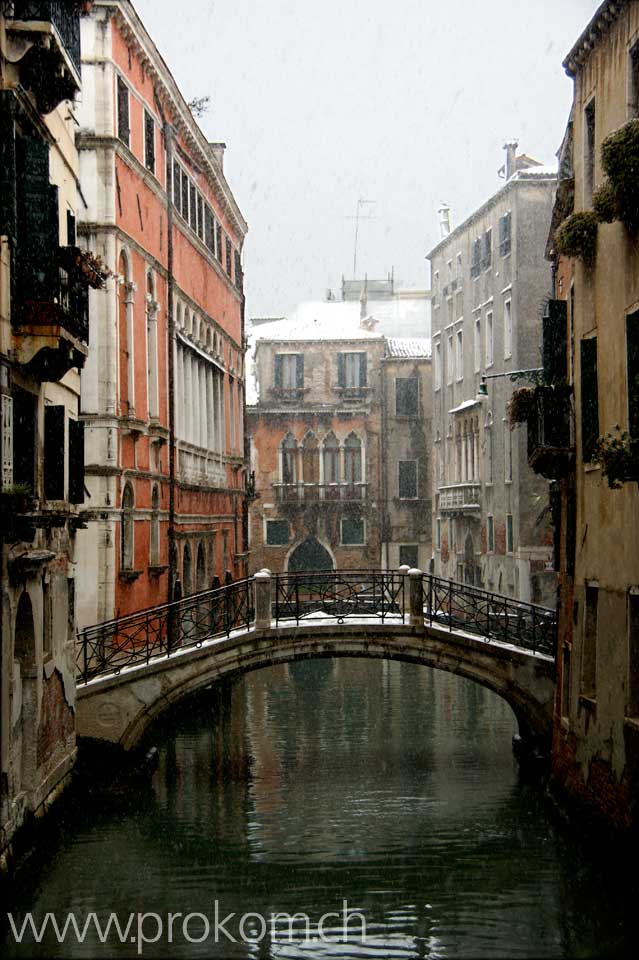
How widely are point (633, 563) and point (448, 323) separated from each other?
29.6 meters

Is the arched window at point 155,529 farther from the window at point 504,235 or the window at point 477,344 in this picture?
the window at point 477,344

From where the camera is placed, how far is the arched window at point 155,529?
76.6 feet

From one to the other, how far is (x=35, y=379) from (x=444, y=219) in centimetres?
3625

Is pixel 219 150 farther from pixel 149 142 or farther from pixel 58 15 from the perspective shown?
pixel 58 15

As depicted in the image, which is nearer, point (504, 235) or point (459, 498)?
point (504, 235)

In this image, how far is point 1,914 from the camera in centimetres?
1195

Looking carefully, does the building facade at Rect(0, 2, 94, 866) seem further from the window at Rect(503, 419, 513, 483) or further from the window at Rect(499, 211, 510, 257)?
the window at Rect(499, 211, 510, 257)

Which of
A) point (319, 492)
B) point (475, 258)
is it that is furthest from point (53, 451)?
point (319, 492)

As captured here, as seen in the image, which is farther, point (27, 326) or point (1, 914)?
point (27, 326)

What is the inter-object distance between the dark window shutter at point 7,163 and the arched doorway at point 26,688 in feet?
11.3

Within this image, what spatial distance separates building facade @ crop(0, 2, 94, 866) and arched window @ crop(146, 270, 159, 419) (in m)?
6.94

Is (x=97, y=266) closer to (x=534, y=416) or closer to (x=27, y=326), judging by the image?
(x=27, y=326)

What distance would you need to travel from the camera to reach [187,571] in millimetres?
26891

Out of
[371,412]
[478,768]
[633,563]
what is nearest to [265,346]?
[371,412]
